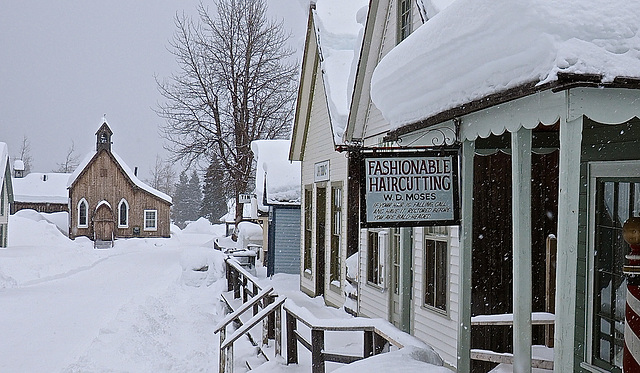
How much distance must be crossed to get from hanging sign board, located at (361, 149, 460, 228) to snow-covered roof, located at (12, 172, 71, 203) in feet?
191

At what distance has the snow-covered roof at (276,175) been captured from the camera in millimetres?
20688

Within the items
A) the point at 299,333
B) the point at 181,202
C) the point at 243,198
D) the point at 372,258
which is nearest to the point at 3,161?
the point at 243,198

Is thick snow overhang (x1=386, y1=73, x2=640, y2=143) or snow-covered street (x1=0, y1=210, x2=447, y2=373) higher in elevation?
thick snow overhang (x1=386, y1=73, x2=640, y2=143)

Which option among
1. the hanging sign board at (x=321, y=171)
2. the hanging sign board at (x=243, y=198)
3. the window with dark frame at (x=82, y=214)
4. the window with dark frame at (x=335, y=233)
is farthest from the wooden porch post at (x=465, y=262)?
the window with dark frame at (x=82, y=214)

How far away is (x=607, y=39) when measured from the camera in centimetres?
348

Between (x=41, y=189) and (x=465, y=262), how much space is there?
60.8 meters

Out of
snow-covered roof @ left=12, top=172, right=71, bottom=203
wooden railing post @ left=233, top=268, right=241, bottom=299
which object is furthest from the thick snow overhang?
snow-covered roof @ left=12, top=172, right=71, bottom=203

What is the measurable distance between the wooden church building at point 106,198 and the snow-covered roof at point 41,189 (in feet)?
36.7

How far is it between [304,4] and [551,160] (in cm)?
1078

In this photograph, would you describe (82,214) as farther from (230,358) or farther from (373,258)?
(230,358)

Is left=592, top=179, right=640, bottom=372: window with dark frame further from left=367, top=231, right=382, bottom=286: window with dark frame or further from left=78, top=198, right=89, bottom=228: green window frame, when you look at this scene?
left=78, top=198, right=89, bottom=228: green window frame

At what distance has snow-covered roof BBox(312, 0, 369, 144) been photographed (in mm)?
13344

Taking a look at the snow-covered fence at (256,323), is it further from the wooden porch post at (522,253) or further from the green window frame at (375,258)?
the wooden porch post at (522,253)

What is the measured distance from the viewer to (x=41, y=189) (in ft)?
195
